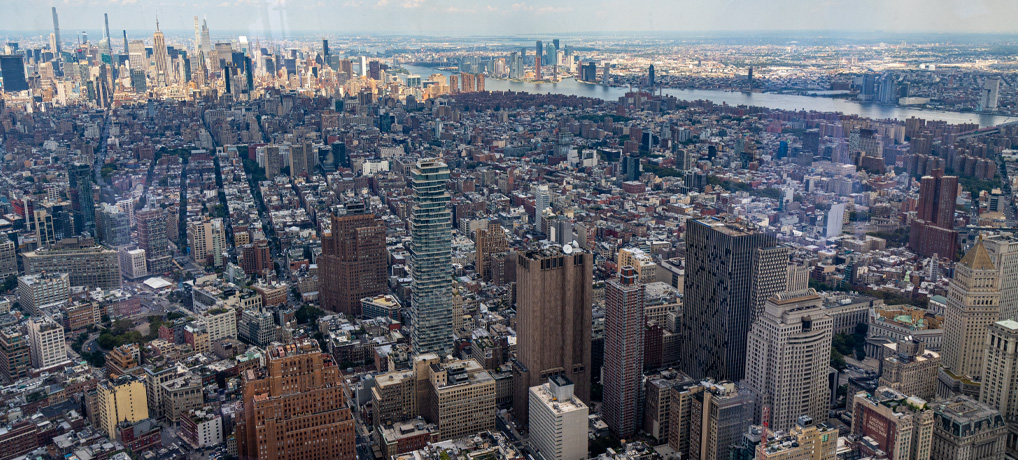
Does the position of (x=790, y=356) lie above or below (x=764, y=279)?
below

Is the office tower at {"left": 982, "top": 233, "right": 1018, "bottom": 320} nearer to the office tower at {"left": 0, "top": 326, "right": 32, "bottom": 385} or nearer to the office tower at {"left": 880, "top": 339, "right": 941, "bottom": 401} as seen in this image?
the office tower at {"left": 880, "top": 339, "right": 941, "bottom": 401}

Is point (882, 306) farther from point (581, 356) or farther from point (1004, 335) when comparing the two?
point (581, 356)

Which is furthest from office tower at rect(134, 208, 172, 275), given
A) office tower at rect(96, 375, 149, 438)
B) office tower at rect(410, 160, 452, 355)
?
office tower at rect(410, 160, 452, 355)

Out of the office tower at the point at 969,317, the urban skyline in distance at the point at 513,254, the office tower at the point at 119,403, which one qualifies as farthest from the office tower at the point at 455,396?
the office tower at the point at 969,317

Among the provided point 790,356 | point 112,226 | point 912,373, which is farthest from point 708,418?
point 112,226

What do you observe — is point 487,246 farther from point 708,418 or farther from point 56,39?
point 56,39

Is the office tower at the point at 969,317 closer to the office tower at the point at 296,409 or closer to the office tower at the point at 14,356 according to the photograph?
the office tower at the point at 296,409

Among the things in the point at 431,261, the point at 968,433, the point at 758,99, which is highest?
the point at 758,99
